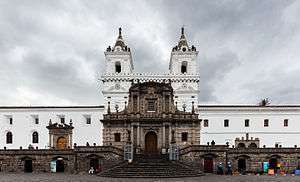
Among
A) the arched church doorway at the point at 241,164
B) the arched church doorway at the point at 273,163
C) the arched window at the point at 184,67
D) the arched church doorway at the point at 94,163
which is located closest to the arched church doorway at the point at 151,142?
the arched church doorway at the point at 94,163

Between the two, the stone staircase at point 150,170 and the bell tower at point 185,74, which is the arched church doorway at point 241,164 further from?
the bell tower at point 185,74

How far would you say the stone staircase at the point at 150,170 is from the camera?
32844 mm

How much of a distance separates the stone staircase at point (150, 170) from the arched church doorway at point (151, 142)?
7.45 m

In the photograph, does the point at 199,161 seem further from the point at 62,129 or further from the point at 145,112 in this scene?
the point at 62,129

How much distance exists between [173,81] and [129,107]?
1370 centimetres

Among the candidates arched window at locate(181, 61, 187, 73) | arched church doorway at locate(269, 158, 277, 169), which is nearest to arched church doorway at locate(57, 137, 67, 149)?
arched window at locate(181, 61, 187, 73)

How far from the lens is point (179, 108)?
56.9 metres

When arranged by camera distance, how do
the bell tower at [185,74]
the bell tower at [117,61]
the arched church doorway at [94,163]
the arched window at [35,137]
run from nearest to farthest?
the arched church doorway at [94,163] < the arched window at [35,137] < the bell tower at [185,74] < the bell tower at [117,61]

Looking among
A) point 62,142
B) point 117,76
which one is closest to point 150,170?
point 62,142

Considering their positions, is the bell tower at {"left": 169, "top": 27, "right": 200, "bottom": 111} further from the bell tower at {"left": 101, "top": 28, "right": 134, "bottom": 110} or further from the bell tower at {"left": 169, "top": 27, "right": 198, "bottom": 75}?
the bell tower at {"left": 101, "top": 28, "right": 134, "bottom": 110}

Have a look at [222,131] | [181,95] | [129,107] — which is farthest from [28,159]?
[222,131]

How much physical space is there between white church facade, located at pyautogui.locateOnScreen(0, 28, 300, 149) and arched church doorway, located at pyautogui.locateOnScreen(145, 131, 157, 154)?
11.8 meters

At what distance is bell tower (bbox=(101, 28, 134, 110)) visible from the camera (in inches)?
2265

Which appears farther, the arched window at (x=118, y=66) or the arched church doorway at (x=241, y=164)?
the arched window at (x=118, y=66)
